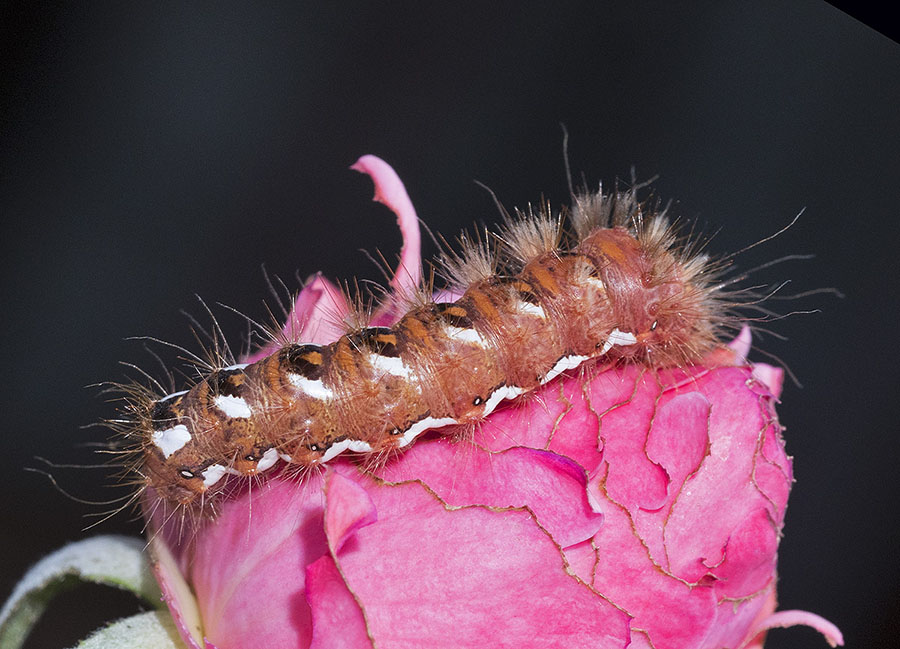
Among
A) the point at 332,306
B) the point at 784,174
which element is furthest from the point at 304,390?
the point at 784,174

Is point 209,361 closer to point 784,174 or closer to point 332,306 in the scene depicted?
point 332,306

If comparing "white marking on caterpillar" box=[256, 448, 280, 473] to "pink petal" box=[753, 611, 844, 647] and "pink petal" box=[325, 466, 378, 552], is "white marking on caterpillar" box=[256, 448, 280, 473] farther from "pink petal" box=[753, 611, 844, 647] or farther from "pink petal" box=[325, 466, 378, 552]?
"pink petal" box=[753, 611, 844, 647]

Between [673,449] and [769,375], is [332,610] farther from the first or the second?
[769,375]

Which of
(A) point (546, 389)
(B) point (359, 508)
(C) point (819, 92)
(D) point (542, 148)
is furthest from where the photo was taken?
(D) point (542, 148)

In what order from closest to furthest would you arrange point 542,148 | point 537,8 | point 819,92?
point 819,92, point 537,8, point 542,148

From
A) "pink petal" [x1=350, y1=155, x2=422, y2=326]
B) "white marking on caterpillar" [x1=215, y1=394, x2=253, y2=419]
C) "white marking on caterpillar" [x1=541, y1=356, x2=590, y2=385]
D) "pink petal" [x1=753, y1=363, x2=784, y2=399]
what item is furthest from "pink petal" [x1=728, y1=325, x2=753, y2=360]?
"white marking on caterpillar" [x1=215, y1=394, x2=253, y2=419]

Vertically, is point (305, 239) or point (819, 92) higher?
point (819, 92)

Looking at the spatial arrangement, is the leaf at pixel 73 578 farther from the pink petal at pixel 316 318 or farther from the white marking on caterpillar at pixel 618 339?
the white marking on caterpillar at pixel 618 339
